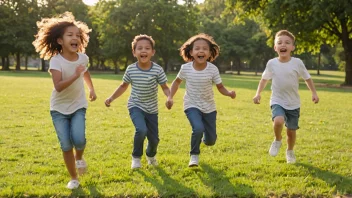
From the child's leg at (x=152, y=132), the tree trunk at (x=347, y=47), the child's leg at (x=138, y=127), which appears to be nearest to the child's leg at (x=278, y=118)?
the child's leg at (x=152, y=132)

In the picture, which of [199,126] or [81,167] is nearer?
[81,167]

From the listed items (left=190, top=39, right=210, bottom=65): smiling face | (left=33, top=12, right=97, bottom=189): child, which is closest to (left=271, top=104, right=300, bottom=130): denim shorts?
(left=190, top=39, right=210, bottom=65): smiling face

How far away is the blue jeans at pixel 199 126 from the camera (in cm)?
625

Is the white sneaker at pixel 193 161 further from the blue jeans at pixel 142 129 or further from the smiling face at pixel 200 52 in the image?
the smiling face at pixel 200 52

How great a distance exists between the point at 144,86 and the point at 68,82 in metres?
1.41

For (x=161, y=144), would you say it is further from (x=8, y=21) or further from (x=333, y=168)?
(x=8, y=21)

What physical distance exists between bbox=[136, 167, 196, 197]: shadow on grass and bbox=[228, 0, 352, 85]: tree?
2493 centimetres

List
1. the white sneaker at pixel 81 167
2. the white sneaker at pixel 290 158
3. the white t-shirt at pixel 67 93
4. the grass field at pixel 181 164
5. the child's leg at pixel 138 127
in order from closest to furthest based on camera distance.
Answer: the grass field at pixel 181 164 < the white t-shirt at pixel 67 93 < the white sneaker at pixel 81 167 < the child's leg at pixel 138 127 < the white sneaker at pixel 290 158

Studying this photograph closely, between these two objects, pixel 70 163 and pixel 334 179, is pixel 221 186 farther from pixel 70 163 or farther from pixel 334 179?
pixel 70 163

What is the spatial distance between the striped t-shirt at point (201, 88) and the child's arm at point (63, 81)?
1.84 metres

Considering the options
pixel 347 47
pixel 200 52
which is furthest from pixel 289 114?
pixel 347 47

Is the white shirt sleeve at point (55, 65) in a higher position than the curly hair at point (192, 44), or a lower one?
lower

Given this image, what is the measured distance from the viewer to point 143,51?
6316 millimetres

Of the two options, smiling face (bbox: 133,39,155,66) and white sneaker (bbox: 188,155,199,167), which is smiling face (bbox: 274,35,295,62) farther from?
white sneaker (bbox: 188,155,199,167)
